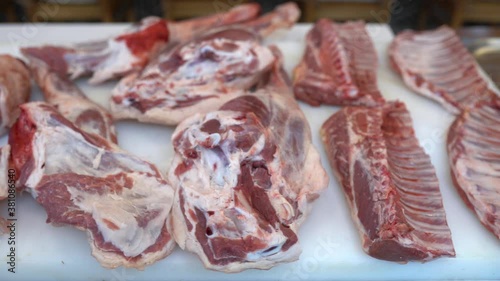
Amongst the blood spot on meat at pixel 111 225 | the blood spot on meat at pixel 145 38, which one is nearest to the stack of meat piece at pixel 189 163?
the blood spot on meat at pixel 111 225

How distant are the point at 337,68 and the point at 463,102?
571 mm

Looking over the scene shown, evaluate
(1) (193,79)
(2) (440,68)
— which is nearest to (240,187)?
(1) (193,79)

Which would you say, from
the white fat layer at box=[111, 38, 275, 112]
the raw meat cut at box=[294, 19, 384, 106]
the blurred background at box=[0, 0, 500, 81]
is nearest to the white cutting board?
the white fat layer at box=[111, 38, 275, 112]

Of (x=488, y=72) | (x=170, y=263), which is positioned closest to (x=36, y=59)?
(x=170, y=263)

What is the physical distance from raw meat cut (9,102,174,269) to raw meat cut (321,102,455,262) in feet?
2.12

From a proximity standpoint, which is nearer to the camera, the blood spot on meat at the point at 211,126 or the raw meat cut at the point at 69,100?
the blood spot on meat at the point at 211,126

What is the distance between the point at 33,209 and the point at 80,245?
0.81 feet

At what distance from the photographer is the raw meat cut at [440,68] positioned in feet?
7.87

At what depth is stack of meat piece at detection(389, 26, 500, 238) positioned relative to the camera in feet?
6.31

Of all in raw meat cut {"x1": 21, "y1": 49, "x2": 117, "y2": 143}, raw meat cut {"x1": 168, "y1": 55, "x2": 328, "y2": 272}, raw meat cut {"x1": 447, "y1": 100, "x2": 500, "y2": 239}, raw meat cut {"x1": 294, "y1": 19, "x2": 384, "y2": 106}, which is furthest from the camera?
raw meat cut {"x1": 294, "y1": 19, "x2": 384, "y2": 106}

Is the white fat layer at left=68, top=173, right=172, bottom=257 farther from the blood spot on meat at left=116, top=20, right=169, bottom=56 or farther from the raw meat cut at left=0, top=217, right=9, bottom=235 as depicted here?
the blood spot on meat at left=116, top=20, right=169, bottom=56

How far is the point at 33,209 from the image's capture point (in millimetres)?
1898

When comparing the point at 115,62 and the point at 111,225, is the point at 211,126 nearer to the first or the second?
the point at 111,225

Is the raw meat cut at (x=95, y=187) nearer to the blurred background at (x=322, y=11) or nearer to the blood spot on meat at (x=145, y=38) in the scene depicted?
the blood spot on meat at (x=145, y=38)
